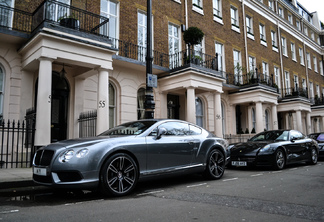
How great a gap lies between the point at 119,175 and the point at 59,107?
25.2 ft

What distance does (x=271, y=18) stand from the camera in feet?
86.6

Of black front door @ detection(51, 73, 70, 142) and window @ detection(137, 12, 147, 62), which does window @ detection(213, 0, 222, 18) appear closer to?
window @ detection(137, 12, 147, 62)

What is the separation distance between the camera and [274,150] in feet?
29.7

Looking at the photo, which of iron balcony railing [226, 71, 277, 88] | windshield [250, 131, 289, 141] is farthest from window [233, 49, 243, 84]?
windshield [250, 131, 289, 141]

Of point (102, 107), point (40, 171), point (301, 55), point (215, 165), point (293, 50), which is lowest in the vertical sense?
point (215, 165)

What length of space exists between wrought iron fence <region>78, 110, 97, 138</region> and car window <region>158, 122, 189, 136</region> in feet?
17.1

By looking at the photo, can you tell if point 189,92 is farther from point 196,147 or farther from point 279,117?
point 279,117

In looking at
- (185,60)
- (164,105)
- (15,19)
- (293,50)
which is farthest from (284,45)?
(15,19)

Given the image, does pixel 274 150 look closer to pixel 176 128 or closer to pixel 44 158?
pixel 176 128

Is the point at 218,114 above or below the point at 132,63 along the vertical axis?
below

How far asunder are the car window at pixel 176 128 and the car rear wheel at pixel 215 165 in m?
0.96

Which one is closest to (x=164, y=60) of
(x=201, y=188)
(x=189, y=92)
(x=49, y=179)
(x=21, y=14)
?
(x=189, y=92)

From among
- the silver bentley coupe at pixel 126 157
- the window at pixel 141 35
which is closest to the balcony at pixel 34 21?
the window at pixel 141 35

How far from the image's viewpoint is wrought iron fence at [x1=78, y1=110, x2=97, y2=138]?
11256mm
